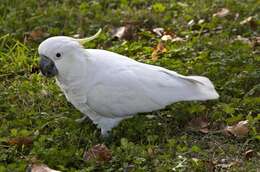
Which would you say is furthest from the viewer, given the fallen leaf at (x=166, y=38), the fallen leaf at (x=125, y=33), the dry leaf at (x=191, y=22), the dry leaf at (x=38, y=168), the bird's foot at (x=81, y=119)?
the dry leaf at (x=191, y=22)

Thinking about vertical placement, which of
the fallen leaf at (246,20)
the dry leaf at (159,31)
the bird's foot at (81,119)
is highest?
the fallen leaf at (246,20)

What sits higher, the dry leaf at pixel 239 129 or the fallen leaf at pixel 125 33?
the dry leaf at pixel 239 129

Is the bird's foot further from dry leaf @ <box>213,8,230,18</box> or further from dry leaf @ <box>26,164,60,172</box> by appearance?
dry leaf @ <box>213,8,230,18</box>

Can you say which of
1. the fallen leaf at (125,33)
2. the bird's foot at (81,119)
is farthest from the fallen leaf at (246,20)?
the bird's foot at (81,119)

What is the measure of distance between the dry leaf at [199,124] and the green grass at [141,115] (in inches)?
1.4

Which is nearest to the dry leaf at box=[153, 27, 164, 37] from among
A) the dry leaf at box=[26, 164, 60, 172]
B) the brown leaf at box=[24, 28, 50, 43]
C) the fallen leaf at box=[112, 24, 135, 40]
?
the fallen leaf at box=[112, 24, 135, 40]

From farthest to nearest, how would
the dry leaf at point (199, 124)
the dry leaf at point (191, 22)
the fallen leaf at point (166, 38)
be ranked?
the dry leaf at point (191, 22) < the fallen leaf at point (166, 38) < the dry leaf at point (199, 124)

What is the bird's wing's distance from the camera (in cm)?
382

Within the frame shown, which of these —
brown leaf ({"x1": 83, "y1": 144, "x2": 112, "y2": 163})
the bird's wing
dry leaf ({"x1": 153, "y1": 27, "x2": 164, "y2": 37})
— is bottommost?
dry leaf ({"x1": 153, "y1": 27, "x2": 164, "y2": 37})

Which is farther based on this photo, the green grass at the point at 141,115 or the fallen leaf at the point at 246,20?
the fallen leaf at the point at 246,20

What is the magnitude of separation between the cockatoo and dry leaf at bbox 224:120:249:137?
0.21 m

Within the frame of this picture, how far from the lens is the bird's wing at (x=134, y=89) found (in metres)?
3.82

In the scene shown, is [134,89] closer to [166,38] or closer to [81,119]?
[81,119]

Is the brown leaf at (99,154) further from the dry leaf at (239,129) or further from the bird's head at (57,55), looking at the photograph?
the dry leaf at (239,129)
